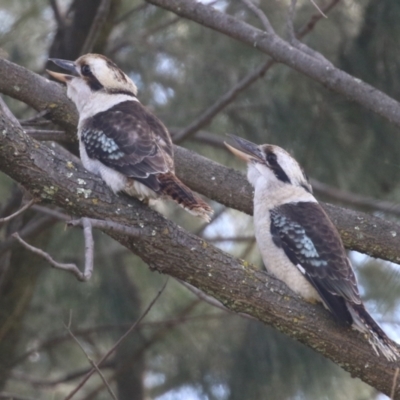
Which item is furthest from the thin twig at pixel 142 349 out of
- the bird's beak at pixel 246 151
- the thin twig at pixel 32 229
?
the bird's beak at pixel 246 151

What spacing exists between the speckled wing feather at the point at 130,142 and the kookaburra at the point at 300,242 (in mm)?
555

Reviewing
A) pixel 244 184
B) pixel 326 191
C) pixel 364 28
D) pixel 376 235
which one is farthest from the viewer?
pixel 364 28

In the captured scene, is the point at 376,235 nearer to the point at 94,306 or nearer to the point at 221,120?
the point at 221,120

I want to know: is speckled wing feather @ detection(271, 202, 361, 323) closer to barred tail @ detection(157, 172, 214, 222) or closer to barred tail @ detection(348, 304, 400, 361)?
barred tail @ detection(348, 304, 400, 361)

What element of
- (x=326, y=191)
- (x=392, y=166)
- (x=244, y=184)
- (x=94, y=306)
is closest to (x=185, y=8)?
(x=244, y=184)

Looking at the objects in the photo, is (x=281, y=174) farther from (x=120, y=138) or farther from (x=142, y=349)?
(x=142, y=349)

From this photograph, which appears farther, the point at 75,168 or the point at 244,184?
the point at 244,184

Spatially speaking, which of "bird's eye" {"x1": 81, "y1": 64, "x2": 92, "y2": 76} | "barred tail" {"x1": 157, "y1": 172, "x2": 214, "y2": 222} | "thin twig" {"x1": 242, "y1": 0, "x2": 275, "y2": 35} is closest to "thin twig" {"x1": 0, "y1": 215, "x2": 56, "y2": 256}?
"bird's eye" {"x1": 81, "y1": 64, "x2": 92, "y2": 76}

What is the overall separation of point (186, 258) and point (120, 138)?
505mm

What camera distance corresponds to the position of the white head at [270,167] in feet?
11.2

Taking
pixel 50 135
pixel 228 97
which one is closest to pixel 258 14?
pixel 228 97

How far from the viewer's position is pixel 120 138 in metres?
2.83

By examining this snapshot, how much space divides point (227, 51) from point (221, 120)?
1.20 feet

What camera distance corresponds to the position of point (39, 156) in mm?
2385
